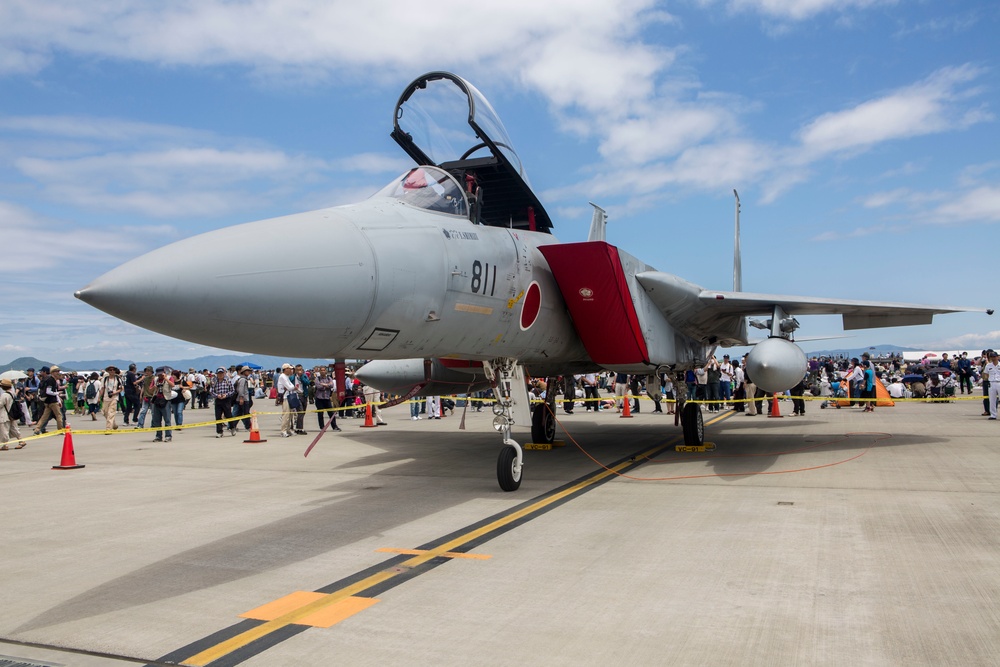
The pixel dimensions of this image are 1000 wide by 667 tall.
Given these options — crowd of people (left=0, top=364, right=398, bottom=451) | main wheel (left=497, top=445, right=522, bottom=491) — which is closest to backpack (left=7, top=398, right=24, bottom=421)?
crowd of people (left=0, top=364, right=398, bottom=451)

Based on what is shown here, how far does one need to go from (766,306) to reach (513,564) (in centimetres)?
672

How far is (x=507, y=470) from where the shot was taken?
23.3ft

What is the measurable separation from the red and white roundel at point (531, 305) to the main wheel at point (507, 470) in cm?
126

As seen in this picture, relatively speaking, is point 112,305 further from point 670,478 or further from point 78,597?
point 670,478

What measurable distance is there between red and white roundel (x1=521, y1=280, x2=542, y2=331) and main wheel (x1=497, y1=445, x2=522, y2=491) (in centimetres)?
126

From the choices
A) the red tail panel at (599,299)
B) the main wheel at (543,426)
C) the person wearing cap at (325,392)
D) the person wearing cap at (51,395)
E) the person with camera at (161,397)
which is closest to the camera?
the red tail panel at (599,299)

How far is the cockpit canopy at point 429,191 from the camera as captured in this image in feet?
20.1

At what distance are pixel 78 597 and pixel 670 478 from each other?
5.90 meters

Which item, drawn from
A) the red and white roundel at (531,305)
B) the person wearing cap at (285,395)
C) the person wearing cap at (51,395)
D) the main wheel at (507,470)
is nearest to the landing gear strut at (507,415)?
the main wheel at (507,470)

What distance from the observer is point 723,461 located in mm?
9445

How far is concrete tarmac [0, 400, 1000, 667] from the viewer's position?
3301 mm

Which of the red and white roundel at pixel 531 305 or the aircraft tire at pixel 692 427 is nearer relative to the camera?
the red and white roundel at pixel 531 305

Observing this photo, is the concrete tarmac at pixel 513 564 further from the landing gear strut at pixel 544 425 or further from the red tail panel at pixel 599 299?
the landing gear strut at pixel 544 425

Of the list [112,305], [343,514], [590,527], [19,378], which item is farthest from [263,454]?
[19,378]
